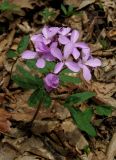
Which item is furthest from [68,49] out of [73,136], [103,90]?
[103,90]

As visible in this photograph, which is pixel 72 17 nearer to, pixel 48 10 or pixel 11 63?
pixel 48 10

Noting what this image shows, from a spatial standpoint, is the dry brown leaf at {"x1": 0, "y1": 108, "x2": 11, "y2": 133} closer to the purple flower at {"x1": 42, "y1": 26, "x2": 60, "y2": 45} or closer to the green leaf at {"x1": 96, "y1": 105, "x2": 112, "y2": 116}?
the green leaf at {"x1": 96, "y1": 105, "x2": 112, "y2": 116}

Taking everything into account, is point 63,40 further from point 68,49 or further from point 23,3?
point 23,3

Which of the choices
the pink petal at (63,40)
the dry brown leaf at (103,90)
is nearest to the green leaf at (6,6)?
the dry brown leaf at (103,90)

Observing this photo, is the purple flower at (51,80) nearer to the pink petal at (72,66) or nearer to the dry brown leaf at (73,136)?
the pink petal at (72,66)

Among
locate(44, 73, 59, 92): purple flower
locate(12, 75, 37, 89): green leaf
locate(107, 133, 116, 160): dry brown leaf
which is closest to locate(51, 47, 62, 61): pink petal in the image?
locate(44, 73, 59, 92): purple flower

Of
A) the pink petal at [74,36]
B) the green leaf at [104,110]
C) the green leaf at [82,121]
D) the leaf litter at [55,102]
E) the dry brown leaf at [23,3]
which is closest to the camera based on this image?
the pink petal at [74,36]
